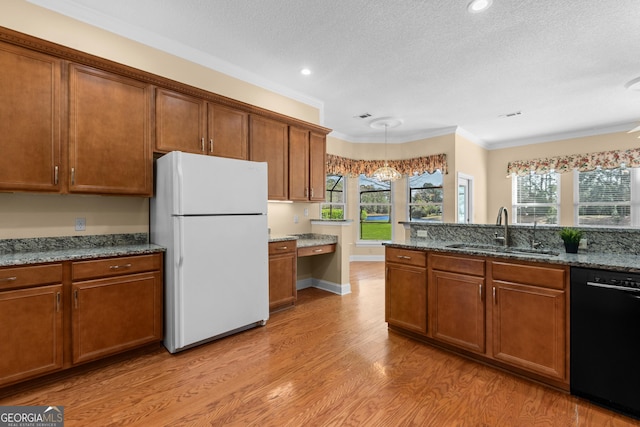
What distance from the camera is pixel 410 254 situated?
2756mm

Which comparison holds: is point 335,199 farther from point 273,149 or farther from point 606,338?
point 606,338

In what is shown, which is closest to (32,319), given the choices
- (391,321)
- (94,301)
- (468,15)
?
(94,301)

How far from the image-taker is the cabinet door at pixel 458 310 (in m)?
2.32

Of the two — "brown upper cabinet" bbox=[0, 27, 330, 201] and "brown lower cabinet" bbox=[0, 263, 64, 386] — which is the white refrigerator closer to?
"brown upper cabinet" bbox=[0, 27, 330, 201]

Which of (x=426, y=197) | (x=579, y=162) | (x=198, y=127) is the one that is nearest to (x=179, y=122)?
(x=198, y=127)

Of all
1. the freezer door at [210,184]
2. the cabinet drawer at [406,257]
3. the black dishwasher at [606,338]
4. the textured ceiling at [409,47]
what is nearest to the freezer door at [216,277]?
the freezer door at [210,184]

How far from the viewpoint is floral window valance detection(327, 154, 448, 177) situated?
6.26 m

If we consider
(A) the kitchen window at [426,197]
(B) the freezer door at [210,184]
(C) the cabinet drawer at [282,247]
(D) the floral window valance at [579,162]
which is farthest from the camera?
(A) the kitchen window at [426,197]

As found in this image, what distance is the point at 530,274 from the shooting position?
206 cm

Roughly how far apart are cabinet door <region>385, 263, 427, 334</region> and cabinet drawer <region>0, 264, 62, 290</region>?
8.74 feet

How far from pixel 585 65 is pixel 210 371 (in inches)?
199

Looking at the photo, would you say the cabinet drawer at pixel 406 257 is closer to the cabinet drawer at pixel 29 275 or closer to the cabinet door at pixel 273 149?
the cabinet door at pixel 273 149

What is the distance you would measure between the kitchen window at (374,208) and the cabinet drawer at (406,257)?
13.7ft

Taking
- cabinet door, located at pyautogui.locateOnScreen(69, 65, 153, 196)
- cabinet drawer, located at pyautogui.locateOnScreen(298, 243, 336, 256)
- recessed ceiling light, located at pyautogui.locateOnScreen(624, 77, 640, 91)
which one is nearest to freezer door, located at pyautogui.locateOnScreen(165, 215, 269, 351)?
cabinet door, located at pyautogui.locateOnScreen(69, 65, 153, 196)
